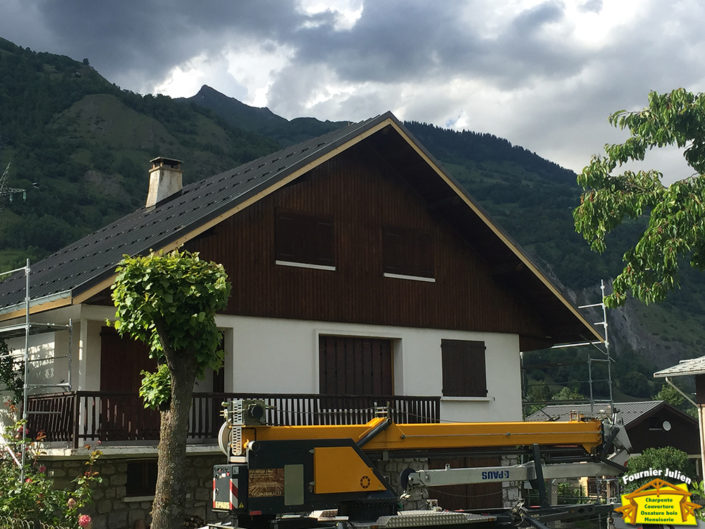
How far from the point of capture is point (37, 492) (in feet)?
51.1

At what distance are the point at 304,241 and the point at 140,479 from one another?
19.8ft

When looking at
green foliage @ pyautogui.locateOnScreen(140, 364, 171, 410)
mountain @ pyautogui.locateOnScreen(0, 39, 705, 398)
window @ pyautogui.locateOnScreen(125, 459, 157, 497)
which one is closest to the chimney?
window @ pyautogui.locateOnScreen(125, 459, 157, 497)

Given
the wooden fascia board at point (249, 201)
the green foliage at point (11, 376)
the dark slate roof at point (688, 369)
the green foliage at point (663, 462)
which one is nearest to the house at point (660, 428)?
the green foliage at point (663, 462)

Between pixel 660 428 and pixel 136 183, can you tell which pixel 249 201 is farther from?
pixel 136 183

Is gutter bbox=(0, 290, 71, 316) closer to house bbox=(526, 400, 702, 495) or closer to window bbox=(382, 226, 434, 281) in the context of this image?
window bbox=(382, 226, 434, 281)

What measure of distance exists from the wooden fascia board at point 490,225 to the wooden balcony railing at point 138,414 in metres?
4.81

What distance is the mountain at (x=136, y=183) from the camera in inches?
2888

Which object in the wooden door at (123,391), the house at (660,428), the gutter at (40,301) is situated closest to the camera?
the gutter at (40,301)

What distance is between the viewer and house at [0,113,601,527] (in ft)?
60.4

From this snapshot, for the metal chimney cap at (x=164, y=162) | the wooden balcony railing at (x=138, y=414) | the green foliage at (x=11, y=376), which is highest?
the metal chimney cap at (x=164, y=162)

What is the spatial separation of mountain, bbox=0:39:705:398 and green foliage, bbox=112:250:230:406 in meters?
50.5

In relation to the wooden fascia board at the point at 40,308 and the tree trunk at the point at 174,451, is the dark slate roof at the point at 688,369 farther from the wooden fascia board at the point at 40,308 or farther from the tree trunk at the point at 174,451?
the wooden fascia board at the point at 40,308

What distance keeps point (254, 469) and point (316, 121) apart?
14470cm

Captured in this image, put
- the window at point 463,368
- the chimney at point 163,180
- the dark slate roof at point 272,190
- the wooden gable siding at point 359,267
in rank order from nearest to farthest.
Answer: the dark slate roof at point 272,190
the wooden gable siding at point 359,267
the window at point 463,368
the chimney at point 163,180
